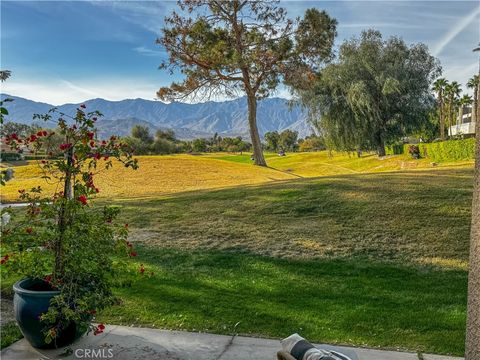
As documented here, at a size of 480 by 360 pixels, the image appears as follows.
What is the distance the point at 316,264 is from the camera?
6984 mm

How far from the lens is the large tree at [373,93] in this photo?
104 feet

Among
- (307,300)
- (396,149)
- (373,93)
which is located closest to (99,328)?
(307,300)

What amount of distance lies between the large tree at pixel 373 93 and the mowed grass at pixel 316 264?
20.1 meters

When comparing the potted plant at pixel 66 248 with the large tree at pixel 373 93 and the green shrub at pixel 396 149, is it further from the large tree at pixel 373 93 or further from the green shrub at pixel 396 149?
the green shrub at pixel 396 149

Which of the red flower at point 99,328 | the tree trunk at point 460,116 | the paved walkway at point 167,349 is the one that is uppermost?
the tree trunk at point 460,116

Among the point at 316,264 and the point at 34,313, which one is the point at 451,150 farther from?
the point at 34,313

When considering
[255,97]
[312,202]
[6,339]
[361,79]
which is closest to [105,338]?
[6,339]

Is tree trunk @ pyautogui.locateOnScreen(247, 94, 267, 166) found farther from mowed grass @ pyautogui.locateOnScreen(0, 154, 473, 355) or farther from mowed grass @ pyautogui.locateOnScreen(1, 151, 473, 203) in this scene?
mowed grass @ pyautogui.locateOnScreen(0, 154, 473, 355)

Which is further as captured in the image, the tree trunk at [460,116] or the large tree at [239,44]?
the tree trunk at [460,116]

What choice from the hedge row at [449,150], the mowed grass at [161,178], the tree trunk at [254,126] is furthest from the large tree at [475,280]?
the hedge row at [449,150]

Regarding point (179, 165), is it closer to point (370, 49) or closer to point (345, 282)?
point (370, 49)

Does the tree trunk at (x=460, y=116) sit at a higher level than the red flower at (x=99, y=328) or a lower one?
higher

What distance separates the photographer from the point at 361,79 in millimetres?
31828

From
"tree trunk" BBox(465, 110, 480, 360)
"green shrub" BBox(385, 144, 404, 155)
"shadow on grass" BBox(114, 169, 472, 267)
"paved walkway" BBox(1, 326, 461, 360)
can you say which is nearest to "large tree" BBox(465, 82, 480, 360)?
"tree trunk" BBox(465, 110, 480, 360)
